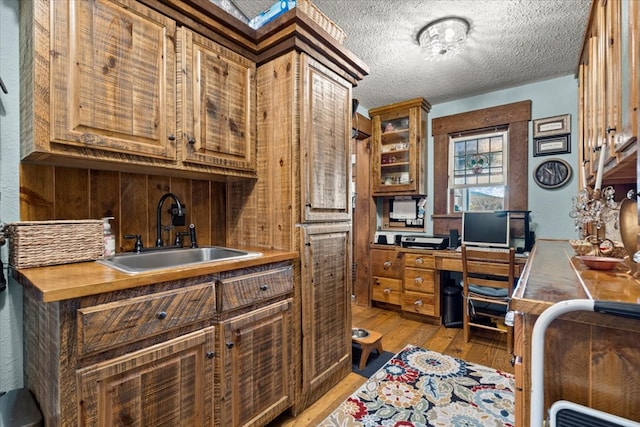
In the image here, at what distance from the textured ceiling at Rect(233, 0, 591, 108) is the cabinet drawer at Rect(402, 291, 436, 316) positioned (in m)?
2.15

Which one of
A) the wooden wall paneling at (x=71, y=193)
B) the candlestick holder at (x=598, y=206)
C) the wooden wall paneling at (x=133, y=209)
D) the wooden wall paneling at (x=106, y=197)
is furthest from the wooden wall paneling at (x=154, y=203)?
the candlestick holder at (x=598, y=206)

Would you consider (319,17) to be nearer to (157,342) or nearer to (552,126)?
(157,342)

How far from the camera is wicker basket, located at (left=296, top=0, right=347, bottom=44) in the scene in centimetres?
168

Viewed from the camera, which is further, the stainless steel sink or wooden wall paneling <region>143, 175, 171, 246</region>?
wooden wall paneling <region>143, 175, 171, 246</region>

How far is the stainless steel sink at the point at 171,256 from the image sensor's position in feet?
4.85

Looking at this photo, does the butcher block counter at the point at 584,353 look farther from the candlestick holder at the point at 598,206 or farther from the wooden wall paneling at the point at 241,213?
the wooden wall paneling at the point at 241,213

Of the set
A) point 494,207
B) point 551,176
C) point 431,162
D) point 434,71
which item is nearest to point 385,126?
point 431,162

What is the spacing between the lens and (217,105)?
5.35ft

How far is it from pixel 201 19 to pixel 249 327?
5.01 ft

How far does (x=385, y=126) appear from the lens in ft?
12.2

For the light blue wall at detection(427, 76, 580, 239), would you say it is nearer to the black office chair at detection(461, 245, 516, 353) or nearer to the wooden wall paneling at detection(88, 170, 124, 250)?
the black office chair at detection(461, 245, 516, 353)

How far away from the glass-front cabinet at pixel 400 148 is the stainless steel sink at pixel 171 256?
7.73ft

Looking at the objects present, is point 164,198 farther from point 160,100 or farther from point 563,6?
point 563,6

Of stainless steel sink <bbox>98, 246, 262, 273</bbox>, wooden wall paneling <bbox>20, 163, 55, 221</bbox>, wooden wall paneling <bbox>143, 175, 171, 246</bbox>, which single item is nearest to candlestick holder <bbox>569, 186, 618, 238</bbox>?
stainless steel sink <bbox>98, 246, 262, 273</bbox>
